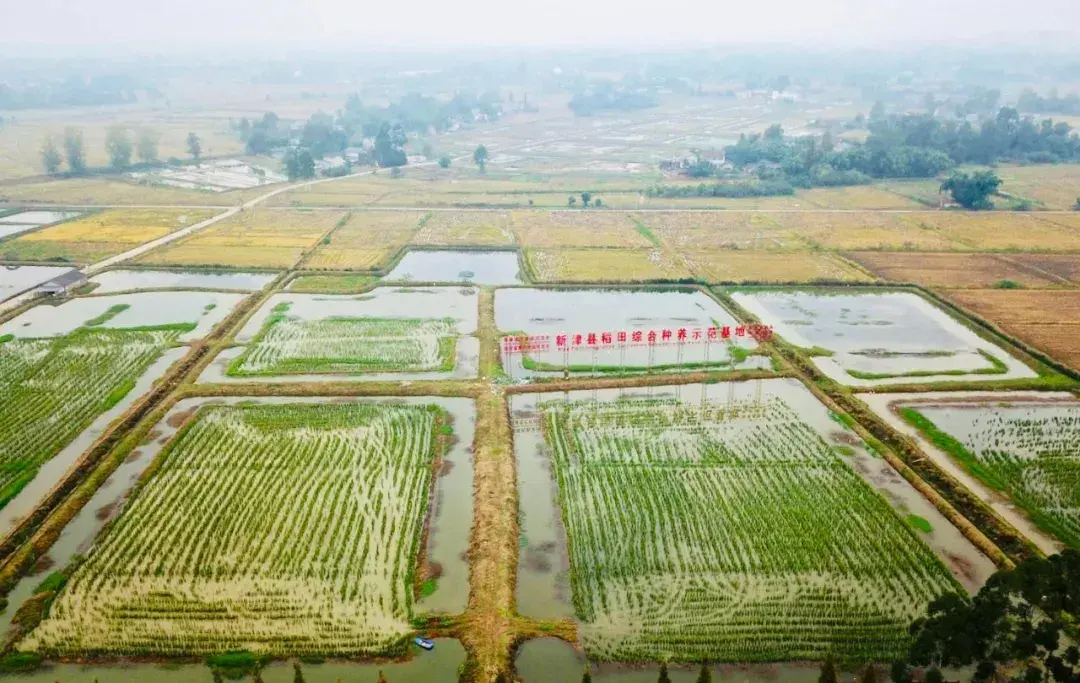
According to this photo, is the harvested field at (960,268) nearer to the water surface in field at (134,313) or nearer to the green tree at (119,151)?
the water surface in field at (134,313)

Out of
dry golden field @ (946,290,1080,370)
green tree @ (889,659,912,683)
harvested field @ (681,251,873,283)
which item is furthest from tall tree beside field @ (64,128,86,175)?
green tree @ (889,659,912,683)

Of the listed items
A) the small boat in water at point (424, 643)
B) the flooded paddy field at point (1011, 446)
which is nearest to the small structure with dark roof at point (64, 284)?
the small boat in water at point (424, 643)

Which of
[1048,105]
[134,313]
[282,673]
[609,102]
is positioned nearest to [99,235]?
[134,313]

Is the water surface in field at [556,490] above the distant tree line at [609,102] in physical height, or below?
below

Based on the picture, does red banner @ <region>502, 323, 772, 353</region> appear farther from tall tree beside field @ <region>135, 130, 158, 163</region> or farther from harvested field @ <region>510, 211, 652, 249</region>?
tall tree beside field @ <region>135, 130, 158, 163</region>

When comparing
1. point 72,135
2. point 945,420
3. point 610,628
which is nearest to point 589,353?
point 945,420
